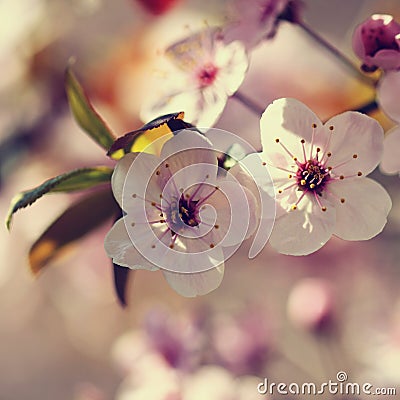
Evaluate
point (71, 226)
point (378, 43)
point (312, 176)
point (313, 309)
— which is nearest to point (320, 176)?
point (312, 176)

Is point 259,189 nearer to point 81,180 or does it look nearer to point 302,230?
point 302,230

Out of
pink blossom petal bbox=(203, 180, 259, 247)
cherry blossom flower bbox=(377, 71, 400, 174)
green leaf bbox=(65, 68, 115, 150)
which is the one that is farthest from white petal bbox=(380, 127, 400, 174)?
green leaf bbox=(65, 68, 115, 150)

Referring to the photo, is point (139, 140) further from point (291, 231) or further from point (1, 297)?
point (1, 297)

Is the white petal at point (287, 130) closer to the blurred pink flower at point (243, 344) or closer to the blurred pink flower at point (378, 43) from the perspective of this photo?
the blurred pink flower at point (378, 43)

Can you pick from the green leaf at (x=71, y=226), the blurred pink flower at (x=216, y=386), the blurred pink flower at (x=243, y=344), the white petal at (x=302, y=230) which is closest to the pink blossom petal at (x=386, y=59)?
the white petal at (x=302, y=230)

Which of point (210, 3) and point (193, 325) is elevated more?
point (210, 3)

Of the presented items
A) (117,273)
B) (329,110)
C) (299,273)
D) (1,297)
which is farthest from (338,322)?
(1,297)

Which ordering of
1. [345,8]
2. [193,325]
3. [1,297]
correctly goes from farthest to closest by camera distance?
Answer: [1,297] < [345,8] < [193,325]
